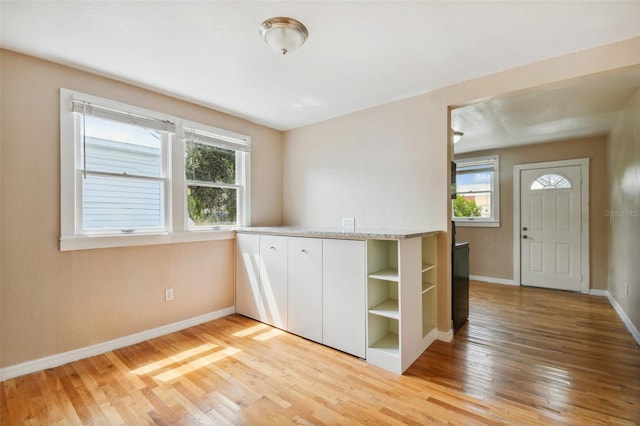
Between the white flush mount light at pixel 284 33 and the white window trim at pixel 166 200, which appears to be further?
the white window trim at pixel 166 200

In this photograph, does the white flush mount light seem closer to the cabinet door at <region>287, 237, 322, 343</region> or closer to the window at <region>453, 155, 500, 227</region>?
the cabinet door at <region>287, 237, 322, 343</region>

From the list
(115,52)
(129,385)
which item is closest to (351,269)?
(129,385)

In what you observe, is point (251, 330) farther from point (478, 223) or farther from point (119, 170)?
point (478, 223)

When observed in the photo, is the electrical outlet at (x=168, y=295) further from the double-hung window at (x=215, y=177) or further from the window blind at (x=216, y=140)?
the window blind at (x=216, y=140)

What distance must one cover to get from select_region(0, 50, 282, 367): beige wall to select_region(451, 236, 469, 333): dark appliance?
2.76 meters

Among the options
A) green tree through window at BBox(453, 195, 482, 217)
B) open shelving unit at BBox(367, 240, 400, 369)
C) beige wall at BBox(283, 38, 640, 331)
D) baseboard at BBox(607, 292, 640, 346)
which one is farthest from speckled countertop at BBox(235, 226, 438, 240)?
green tree through window at BBox(453, 195, 482, 217)

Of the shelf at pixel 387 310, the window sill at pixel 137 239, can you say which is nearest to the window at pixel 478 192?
the shelf at pixel 387 310

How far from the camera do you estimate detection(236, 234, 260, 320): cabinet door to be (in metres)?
3.17

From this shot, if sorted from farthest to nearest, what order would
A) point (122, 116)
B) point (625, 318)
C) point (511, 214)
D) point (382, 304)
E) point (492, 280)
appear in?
point (492, 280), point (511, 214), point (625, 318), point (122, 116), point (382, 304)

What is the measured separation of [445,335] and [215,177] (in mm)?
2922

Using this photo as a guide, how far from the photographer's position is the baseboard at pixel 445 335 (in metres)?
2.69

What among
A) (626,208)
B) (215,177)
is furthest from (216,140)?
(626,208)

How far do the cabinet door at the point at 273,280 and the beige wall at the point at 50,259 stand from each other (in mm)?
864

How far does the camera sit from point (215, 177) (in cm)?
335
